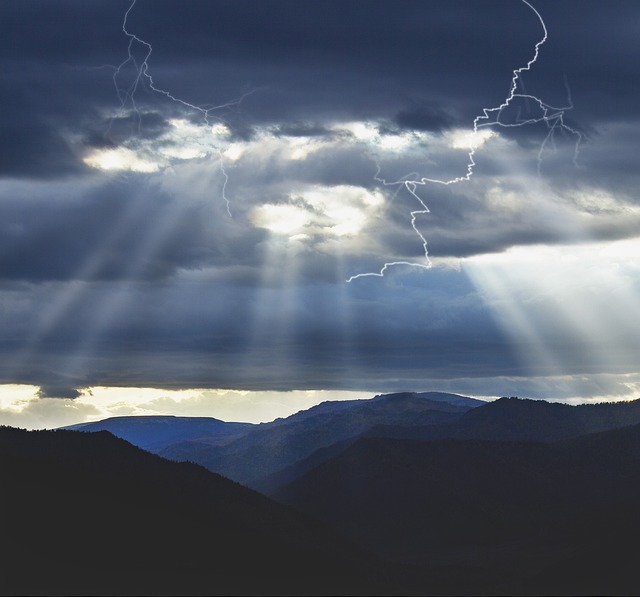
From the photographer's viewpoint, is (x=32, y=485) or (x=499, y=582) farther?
(x=499, y=582)

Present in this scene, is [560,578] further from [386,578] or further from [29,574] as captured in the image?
[29,574]

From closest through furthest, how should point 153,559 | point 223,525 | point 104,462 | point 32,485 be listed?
point 153,559 → point 32,485 → point 223,525 → point 104,462

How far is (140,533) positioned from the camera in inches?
6112

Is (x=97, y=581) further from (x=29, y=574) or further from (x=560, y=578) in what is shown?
(x=560, y=578)

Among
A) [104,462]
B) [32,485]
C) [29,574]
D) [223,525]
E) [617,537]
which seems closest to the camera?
[29,574]

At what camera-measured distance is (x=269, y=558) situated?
525 feet

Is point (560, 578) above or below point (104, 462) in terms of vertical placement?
below

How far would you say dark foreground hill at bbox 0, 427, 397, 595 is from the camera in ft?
453

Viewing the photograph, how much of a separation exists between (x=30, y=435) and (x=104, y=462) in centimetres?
1342

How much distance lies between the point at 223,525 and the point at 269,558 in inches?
514

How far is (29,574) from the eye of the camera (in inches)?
5231

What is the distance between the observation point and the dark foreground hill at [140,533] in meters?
138

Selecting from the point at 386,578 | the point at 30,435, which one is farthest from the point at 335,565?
the point at 30,435

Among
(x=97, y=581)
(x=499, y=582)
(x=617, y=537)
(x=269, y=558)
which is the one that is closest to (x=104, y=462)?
(x=269, y=558)
